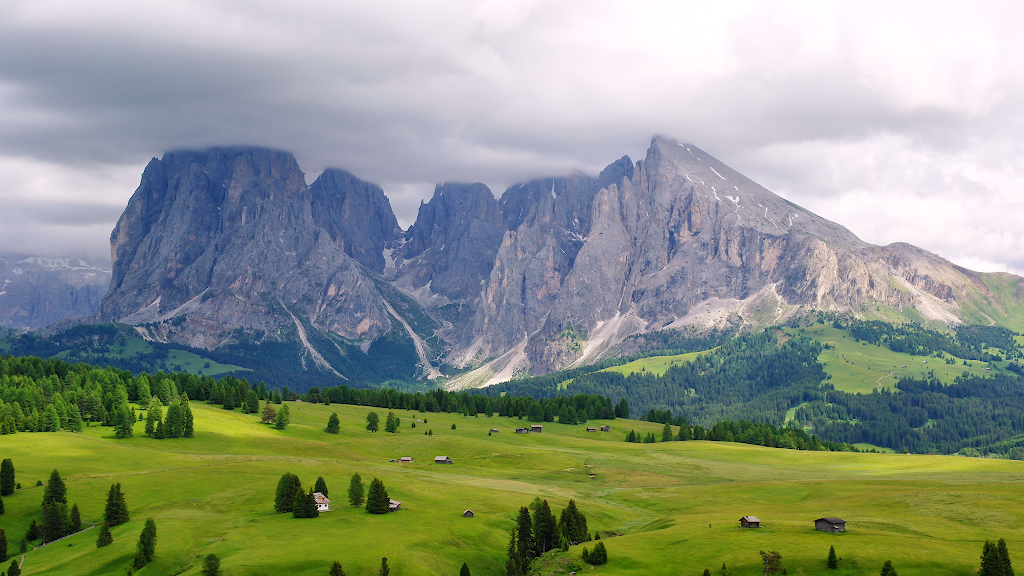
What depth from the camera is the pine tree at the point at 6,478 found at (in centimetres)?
11375

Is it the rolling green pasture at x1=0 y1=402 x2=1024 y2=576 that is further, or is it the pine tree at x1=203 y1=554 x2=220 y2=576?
the rolling green pasture at x1=0 y1=402 x2=1024 y2=576

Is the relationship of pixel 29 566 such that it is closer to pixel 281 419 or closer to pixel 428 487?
pixel 428 487

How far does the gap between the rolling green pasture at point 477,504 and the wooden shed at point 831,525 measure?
68.1 inches

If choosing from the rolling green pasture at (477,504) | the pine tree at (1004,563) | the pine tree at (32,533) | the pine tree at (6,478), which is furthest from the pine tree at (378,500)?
the pine tree at (1004,563)

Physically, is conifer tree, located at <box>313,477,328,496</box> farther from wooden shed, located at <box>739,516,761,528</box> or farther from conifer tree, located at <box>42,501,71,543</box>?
wooden shed, located at <box>739,516,761,528</box>

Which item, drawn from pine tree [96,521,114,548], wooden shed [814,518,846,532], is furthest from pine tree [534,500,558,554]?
pine tree [96,521,114,548]

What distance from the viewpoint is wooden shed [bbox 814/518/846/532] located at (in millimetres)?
90312

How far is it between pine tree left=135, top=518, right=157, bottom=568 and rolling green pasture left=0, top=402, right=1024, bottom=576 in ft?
4.13

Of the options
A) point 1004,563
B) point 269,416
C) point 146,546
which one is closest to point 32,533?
point 146,546

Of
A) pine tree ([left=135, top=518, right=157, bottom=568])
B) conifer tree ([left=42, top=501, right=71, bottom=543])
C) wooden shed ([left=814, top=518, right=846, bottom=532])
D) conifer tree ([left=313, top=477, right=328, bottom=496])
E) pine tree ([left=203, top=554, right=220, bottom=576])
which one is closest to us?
pine tree ([left=203, top=554, right=220, bottom=576])

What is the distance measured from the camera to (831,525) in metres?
90.3

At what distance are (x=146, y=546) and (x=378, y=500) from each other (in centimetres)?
3065

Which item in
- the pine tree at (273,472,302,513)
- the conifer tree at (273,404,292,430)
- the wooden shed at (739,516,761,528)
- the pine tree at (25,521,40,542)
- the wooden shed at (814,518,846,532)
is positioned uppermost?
the conifer tree at (273,404,292,430)

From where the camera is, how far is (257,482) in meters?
123
